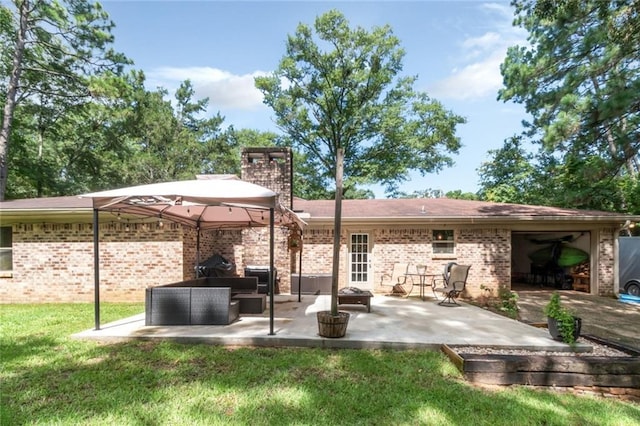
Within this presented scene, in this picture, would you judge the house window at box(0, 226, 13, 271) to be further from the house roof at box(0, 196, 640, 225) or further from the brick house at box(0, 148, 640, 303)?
the house roof at box(0, 196, 640, 225)

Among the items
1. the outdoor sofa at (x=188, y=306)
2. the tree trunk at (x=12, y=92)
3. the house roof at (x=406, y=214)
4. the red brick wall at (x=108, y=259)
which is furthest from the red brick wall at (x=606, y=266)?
the tree trunk at (x=12, y=92)

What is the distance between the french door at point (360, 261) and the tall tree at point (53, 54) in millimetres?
13206

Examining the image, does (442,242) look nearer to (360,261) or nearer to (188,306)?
(360,261)

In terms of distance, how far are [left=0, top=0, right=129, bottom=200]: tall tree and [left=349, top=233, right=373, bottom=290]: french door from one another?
13.2 metres

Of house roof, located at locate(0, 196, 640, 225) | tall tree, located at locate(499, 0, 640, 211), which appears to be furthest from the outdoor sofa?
tall tree, located at locate(499, 0, 640, 211)

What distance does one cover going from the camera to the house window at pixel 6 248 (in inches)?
370

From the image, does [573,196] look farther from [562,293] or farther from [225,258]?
[225,258]

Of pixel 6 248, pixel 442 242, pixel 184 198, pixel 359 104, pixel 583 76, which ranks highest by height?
pixel 359 104

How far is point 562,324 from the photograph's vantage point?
15.9ft

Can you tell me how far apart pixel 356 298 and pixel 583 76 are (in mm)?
7387

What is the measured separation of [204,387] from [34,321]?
209 inches

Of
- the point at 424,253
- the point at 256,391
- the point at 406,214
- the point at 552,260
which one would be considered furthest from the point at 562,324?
the point at 552,260

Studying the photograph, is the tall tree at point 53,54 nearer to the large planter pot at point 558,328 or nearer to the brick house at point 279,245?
the brick house at point 279,245

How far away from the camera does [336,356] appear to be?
4621mm
